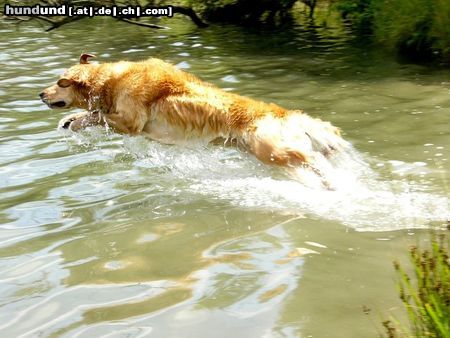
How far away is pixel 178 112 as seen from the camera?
22.3 feet

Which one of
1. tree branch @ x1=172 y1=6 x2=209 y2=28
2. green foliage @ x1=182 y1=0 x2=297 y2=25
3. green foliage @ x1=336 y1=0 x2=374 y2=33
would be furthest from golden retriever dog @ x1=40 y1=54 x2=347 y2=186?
green foliage @ x1=182 y1=0 x2=297 y2=25

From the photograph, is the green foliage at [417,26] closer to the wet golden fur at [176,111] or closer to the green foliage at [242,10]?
the green foliage at [242,10]

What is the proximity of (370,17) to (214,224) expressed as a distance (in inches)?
444

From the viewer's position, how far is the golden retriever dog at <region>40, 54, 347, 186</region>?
6.23 m

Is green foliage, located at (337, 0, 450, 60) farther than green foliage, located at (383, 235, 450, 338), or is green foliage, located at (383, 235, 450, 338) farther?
green foliage, located at (337, 0, 450, 60)

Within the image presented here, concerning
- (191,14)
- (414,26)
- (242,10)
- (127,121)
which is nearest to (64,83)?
(127,121)

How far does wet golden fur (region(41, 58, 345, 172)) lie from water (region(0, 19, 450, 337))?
0.76ft

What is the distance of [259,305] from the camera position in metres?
3.95

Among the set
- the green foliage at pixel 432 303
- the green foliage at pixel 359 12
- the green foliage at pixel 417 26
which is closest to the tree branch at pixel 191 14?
the green foliage at pixel 359 12

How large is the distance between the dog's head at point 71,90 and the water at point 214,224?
0.41 m

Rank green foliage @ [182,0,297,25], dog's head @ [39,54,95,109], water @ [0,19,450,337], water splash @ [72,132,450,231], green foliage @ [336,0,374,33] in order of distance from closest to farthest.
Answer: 1. water @ [0,19,450,337]
2. water splash @ [72,132,450,231]
3. dog's head @ [39,54,95,109]
4. green foliage @ [336,0,374,33]
5. green foliage @ [182,0,297,25]

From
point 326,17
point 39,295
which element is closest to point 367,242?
point 39,295

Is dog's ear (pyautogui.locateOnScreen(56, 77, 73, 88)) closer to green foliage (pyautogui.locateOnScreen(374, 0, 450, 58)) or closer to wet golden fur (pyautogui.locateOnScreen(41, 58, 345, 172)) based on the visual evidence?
wet golden fur (pyautogui.locateOnScreen(41, 58, 345, 172))

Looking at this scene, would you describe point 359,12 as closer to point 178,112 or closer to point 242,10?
point 242,10
